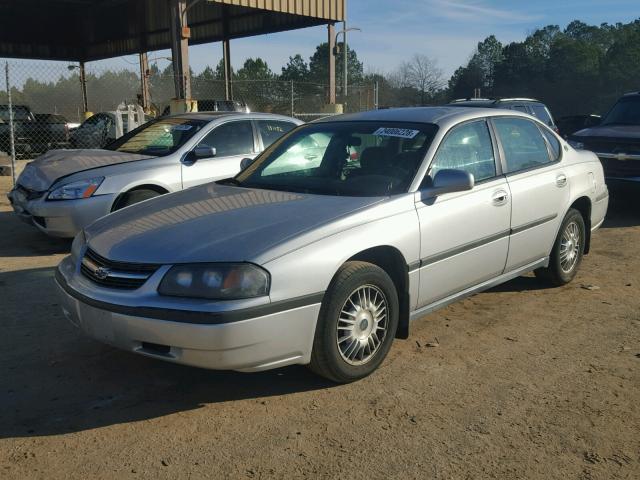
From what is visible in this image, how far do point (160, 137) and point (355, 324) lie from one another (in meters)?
4.91

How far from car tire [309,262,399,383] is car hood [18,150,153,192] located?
14.4 ft

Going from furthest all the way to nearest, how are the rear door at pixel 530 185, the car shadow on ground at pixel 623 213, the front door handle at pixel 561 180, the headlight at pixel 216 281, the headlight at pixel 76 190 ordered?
the car shadow on ground at pixel 623 213
the headlight at pixel 76 190
the front door handle at pixel 561 180
the rear door at pixel 530 185
the headlight at pixel 216 281

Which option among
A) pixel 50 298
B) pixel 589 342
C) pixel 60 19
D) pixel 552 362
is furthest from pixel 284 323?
pixel 60 19

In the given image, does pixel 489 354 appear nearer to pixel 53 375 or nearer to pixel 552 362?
pixel 552 362

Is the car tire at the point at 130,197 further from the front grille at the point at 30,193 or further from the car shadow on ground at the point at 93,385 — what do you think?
the car shadow on ground at the point at 93,385

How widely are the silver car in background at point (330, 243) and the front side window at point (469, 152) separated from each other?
1 centimetres

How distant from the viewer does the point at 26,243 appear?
7.62 metres

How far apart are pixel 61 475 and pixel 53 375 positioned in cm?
117

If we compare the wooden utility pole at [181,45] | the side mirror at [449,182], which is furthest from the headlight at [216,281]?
the wooden utility pole at [181,45]

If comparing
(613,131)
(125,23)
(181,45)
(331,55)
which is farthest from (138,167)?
(125,23)

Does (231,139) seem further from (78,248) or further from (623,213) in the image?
(623,213)

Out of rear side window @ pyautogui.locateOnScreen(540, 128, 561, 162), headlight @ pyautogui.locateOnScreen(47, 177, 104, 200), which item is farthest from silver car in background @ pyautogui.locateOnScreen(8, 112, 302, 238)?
rear side window @ pyautogui.locateOnScreen(540, 128, 561, 162)

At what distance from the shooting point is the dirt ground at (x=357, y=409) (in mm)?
2936

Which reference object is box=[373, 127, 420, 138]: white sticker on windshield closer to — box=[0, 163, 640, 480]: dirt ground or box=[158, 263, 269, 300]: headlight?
box=[0, 163, 640, 480]: dirt ground
